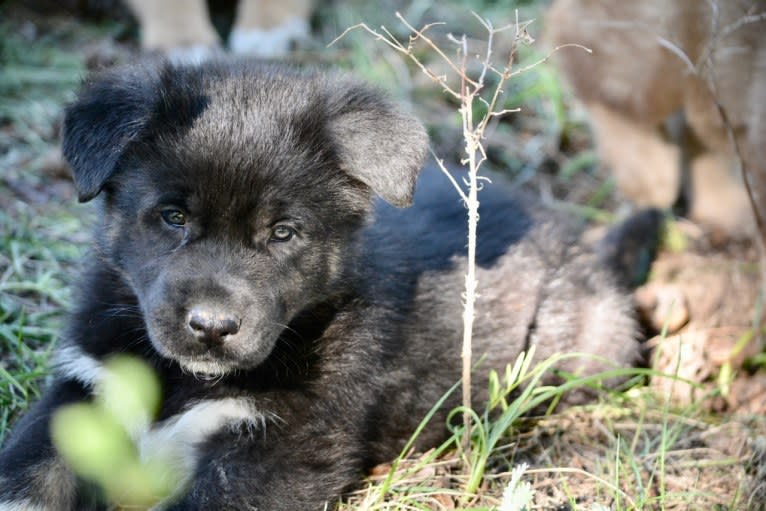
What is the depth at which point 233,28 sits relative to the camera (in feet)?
21.0

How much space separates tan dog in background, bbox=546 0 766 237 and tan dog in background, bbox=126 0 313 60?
1.97m

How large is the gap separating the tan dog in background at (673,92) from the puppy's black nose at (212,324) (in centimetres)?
191

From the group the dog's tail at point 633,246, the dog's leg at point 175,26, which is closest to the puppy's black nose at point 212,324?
the dog's tail at point 633,246

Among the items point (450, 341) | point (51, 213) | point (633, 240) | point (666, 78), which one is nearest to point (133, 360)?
point (450, 341)

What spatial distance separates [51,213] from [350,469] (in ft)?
7.47

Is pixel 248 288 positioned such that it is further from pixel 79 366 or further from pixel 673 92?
pixel 673 92

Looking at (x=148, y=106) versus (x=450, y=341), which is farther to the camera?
(x=450, y=341)

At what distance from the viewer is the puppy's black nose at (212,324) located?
2604 millimetres

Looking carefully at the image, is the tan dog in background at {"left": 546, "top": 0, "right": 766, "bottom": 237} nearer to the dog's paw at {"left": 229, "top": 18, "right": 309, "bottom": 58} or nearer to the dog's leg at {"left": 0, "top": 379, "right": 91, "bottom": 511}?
the dog's paw at {"left": 229, "top": 18, "right": 309, "bottom": 58}

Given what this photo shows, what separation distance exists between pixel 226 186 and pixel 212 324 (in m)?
0.38

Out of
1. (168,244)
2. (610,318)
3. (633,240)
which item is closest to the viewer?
(168,244)

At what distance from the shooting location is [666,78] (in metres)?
4.55

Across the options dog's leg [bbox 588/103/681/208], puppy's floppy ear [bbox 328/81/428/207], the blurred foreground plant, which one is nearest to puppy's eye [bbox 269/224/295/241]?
puppy's floppy ear [bbox 328/81/428/207]

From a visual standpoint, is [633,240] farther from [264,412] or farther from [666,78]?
[264,412]
